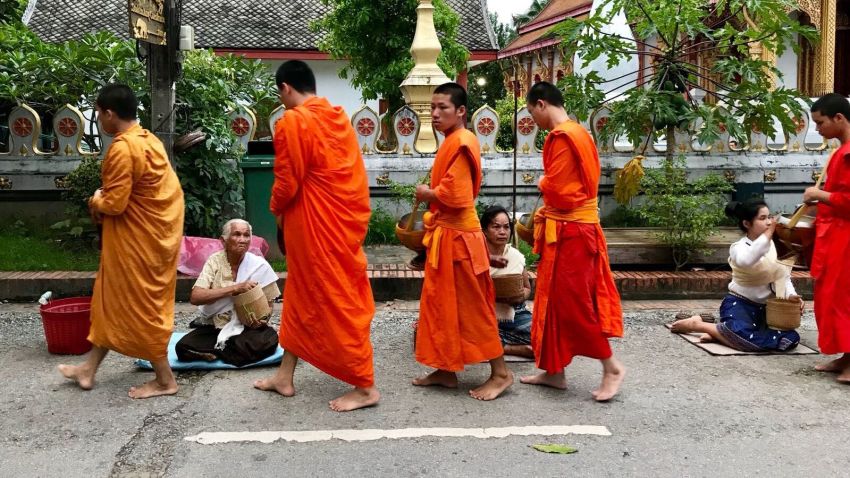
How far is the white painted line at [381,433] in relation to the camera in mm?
3873

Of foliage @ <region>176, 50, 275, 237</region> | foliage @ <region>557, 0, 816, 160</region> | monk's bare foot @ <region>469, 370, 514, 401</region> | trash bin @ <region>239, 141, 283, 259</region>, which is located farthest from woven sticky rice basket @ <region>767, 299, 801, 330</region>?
foliage @ <region>176, 50, 275, 237</region>

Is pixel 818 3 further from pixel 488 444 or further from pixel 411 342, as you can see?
pixel 488 444

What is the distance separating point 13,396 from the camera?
4484 mm

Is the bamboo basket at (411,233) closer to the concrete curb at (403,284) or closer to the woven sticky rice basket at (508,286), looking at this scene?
the woven sticky rice basket at (508,286)

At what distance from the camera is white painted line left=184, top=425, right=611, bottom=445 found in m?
3.87

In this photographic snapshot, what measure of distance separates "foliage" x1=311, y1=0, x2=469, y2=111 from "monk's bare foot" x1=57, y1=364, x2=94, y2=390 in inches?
453

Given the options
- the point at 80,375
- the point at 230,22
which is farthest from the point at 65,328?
the point at 230,22

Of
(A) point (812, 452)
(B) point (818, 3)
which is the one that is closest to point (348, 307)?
(A) point (812, 452)

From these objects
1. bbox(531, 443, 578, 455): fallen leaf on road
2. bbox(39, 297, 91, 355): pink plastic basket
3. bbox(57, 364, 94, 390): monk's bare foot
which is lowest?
bbox(531, 443, 578, 455): fallen leaf on road

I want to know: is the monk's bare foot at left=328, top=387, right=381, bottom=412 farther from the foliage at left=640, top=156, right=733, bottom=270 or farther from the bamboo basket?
the foliage at left=640, top=156, right=733, bottom=270

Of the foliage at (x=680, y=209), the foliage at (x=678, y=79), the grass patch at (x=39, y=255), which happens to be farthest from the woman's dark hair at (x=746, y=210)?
the grass patch at (x=39, y=255)

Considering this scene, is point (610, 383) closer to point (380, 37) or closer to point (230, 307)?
point (230, 307)

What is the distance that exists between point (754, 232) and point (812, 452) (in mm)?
1898

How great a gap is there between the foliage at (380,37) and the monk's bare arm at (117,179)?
11467 mm
